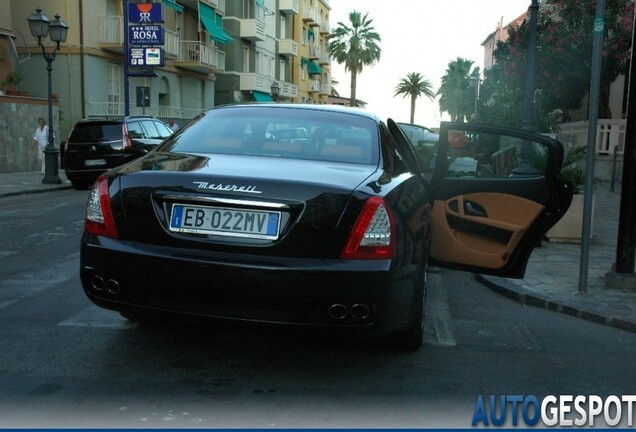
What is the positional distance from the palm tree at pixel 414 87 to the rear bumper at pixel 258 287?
107 metres

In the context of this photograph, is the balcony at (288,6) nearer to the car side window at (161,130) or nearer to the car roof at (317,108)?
the car side window at (161,130)

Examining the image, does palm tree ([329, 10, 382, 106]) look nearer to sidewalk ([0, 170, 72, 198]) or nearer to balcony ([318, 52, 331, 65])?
balcony ([318, 52, 331, 65])

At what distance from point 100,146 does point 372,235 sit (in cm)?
1491

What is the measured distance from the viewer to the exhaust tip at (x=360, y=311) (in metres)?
3.71

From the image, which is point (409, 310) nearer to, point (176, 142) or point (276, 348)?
point (276, 348)

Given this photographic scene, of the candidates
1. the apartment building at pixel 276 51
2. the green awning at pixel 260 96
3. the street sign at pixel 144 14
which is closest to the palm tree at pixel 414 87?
the apartment building at pixel 276 51

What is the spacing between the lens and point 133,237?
3.87m

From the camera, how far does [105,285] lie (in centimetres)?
390

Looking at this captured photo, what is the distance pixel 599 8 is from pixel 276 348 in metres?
4.28

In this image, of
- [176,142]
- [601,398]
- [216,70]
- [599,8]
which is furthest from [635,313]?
[216,70]

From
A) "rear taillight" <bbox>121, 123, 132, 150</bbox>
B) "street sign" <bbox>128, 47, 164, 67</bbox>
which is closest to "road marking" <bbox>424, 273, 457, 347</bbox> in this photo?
"rear taillight" <bbox>121, 123, 132, 150</bbox>

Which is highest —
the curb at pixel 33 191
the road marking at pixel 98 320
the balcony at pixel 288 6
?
the balcony at pixel 288 6

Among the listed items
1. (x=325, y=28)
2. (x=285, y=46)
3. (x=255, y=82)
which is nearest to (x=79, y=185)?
(x=255, y=82)

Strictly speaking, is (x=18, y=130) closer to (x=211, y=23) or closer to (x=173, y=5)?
(x=173, y=5)
